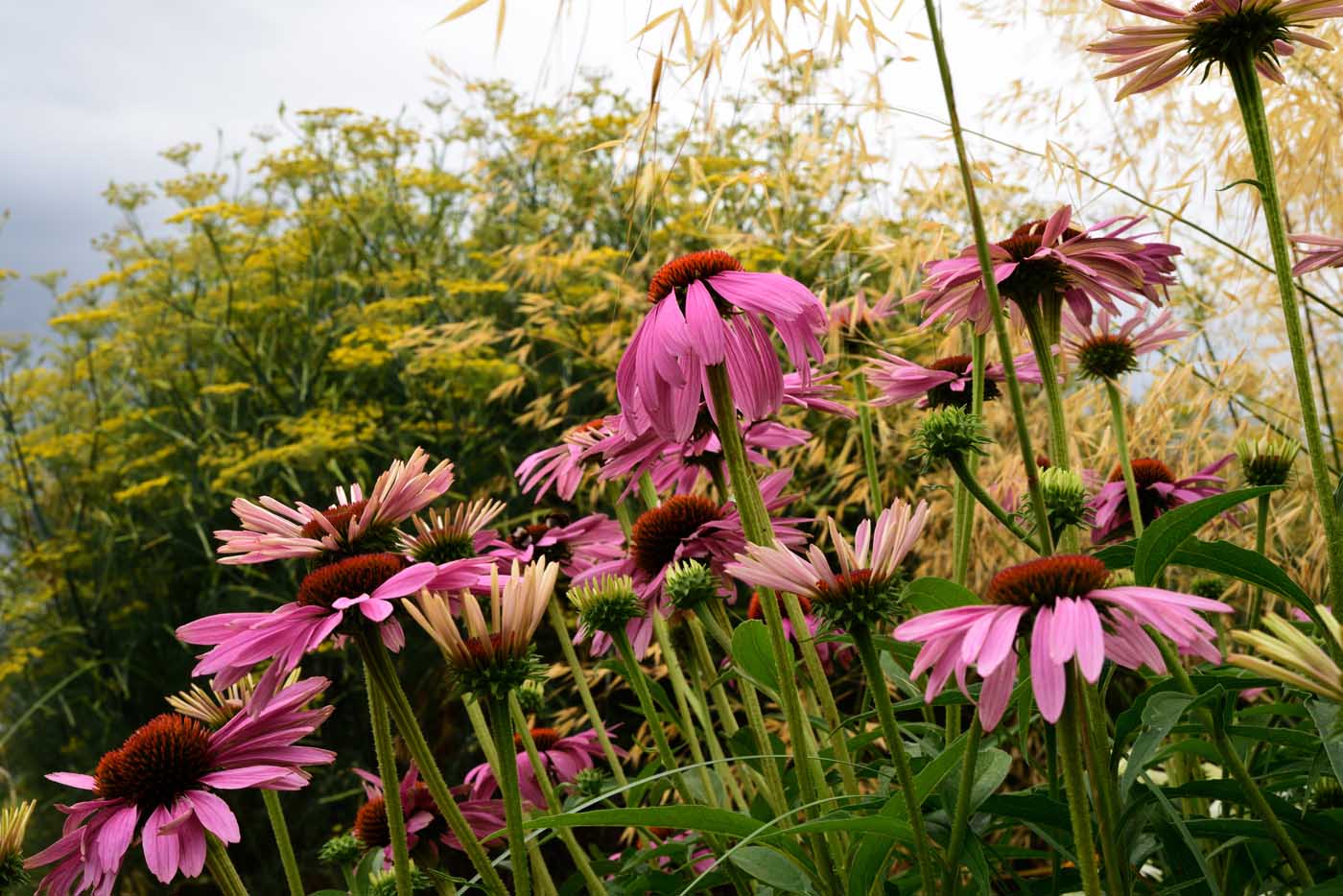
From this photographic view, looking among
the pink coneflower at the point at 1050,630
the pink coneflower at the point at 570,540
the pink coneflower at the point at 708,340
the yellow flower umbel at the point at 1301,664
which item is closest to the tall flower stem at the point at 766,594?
the pink coneflower at the point at 708,340

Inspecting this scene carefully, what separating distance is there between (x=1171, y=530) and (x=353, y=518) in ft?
1.40

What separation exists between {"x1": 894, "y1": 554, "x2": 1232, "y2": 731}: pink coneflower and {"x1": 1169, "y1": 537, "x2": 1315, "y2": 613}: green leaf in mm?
99

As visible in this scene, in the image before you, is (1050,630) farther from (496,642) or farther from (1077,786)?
(496,642)

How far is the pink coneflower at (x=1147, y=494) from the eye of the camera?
0.90 meters

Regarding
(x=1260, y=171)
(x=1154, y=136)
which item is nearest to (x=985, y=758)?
(x=1260, y=171)

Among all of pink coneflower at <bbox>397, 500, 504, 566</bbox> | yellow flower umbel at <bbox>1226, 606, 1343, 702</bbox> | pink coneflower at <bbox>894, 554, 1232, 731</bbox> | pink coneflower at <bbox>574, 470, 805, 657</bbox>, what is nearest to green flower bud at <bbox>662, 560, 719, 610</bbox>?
pink coneflower at <bbox>574, 470, 805, 657</bbox>

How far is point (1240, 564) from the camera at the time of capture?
51 cm

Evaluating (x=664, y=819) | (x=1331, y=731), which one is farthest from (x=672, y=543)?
(x=1331, y=731)

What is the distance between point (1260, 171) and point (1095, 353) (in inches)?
13.4

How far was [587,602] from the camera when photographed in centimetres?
71

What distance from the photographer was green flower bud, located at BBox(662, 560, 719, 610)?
0.66 meters

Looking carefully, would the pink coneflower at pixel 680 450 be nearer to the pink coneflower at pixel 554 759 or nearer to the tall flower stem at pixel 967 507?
the tall flower stem at pixel 967 507

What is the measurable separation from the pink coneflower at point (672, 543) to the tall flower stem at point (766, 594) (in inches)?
5.4

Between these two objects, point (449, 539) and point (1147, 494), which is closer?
point (449, 539)
